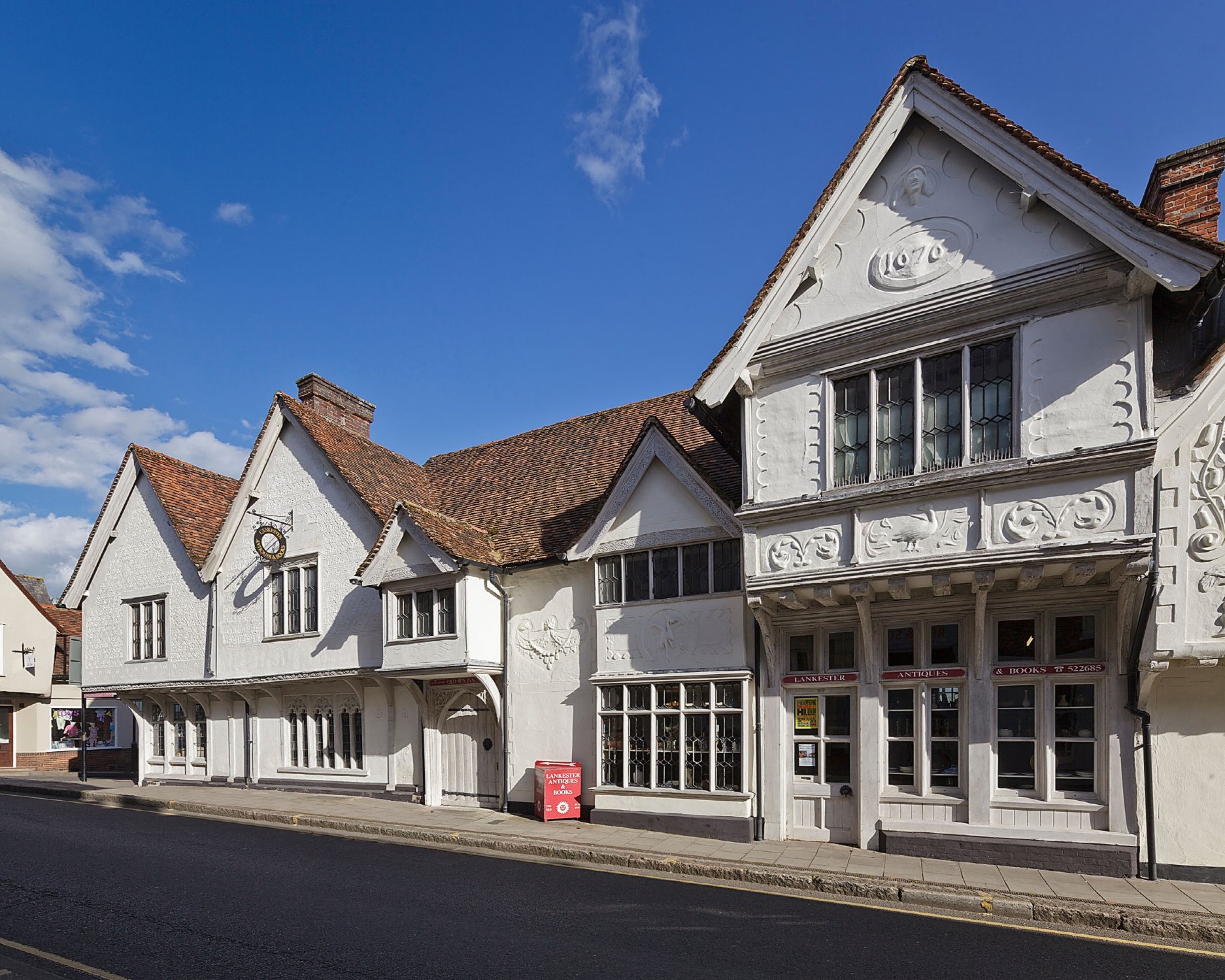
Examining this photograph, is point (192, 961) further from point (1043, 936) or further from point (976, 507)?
point (976, 507)

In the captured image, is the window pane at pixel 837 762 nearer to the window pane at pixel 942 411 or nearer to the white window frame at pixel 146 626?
the window pane at pixel 942 411

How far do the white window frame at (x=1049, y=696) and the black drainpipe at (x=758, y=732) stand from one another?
128 inches

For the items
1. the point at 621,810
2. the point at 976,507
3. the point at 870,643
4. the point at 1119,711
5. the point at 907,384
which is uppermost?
the point at 907,384

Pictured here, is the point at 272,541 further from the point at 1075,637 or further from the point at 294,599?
the point at 1075,637

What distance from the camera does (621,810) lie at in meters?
12.8

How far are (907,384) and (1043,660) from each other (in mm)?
4101

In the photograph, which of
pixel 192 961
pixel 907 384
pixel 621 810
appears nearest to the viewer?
pixel 192 961

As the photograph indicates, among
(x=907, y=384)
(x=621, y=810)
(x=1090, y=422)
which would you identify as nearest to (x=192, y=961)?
(x=621, y=810)

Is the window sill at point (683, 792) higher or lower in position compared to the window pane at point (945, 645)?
lower

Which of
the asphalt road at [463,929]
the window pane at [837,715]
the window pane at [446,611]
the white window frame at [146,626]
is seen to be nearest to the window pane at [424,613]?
the window pane at [446,611]

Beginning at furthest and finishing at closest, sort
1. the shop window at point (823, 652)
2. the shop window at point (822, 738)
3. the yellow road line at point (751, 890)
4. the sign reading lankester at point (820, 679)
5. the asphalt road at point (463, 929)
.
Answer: the shop window at point (823, 652) < the shop window at point (822, 738) < the sign reading lankester at point (820, 679) < the yellow road line at point (751, 890) < the asphalt road at point (463, 929)

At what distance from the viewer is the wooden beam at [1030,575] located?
911 centimetres

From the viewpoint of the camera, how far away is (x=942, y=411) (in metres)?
10.1

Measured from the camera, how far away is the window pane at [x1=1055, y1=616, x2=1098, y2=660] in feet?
32.3
